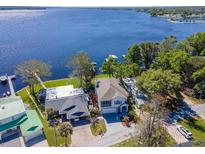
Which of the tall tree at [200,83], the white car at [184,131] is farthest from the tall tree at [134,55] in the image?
the white car at [184,131]

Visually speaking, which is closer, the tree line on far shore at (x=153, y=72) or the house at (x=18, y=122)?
the house at (x=18, y=122)

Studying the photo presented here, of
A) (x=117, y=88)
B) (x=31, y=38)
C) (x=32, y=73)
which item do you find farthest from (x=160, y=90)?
(x=31, y=38)

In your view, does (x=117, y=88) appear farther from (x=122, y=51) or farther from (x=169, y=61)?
(x=122, y=51)

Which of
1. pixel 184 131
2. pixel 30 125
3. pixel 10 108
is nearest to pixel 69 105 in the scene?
pixel 30 125

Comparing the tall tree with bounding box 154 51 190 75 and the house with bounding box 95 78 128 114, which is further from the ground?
the tall tree with bounding box 154 51 190 75

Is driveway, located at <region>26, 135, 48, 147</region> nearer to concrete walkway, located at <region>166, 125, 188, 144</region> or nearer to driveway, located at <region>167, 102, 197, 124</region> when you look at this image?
concrete walkway, located at <region>166, 125, 188, 144</region>

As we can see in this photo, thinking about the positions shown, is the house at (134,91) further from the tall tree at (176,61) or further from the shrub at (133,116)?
the tall tree at (176,61)

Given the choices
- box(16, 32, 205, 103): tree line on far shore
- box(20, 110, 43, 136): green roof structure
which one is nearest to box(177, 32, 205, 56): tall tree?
box(16, 32, 205, 103): tree line on far shore
